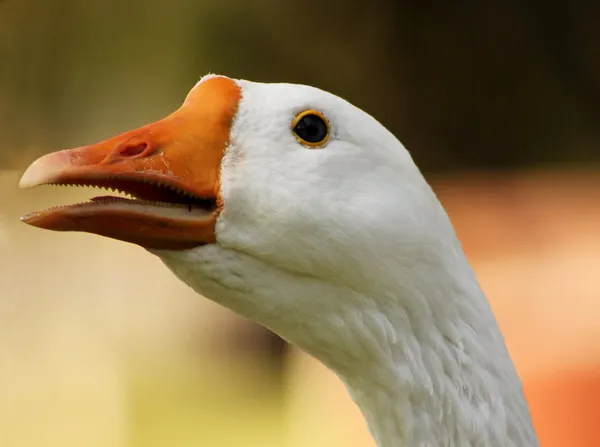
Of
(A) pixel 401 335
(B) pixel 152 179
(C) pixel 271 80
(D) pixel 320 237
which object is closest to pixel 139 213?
(B) pixel 152 179

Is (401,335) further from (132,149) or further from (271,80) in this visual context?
(271,80)

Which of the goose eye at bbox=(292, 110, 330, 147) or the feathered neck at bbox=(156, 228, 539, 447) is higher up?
the goose eye at bbox=(292, 110, 330, 147)

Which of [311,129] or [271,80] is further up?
[271,80]

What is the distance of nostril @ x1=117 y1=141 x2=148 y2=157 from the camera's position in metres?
0.59

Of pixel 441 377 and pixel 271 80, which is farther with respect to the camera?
pixel 271 80

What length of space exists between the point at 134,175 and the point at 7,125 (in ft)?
4.09

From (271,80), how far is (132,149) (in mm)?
1408

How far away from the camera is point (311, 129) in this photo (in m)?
0.63

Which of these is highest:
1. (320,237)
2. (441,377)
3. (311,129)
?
(311,129)

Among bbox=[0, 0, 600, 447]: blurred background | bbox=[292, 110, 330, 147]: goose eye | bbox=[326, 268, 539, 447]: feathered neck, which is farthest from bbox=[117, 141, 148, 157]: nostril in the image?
bbox=[0, 0, 600, 447]: blurred background

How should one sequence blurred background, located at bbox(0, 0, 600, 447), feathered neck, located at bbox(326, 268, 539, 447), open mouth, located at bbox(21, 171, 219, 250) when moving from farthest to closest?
1. blurred background, located at bbox(0, 0, 600, 447)
2. feathered neck, located at bbox(326, 268, 539, 447)
3. open mouth, located at bbox(21, 171, 219, 250)

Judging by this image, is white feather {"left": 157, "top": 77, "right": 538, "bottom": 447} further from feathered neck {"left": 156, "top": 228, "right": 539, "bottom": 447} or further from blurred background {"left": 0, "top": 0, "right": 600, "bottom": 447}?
blurred background {"left": 0, "top": 0, "right": 600, "bottom": 447}

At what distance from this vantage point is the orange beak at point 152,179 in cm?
56

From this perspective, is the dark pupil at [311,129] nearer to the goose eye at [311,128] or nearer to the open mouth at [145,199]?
the goose eye at [311,128]
